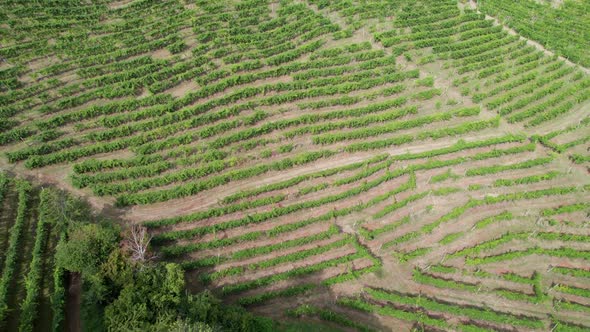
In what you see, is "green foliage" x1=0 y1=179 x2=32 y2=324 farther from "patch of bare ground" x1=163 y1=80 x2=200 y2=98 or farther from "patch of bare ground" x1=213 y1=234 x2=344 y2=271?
"patch of bare ground" x1=163 y1=80 x2=200 y2=98

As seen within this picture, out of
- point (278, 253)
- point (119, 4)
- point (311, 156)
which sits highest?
point (119, 4)

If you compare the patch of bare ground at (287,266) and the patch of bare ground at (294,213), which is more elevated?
the patch of bare ground at (294,213)

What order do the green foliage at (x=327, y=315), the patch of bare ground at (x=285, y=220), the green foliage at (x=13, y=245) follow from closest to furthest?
the green foliage at (x=13, y=245), the green foliage at (x=327, y=315), the patch of bare ground at (x=285, y=220)

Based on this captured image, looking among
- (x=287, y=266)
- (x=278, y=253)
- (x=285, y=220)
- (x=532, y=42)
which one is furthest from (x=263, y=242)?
(x=532, y=42)

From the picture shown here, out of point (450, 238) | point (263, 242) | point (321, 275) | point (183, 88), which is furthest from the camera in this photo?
point (183, 88)

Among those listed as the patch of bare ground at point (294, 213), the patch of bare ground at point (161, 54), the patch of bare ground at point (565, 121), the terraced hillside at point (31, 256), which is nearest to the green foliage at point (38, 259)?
the terraced hillside at point (31, 256)

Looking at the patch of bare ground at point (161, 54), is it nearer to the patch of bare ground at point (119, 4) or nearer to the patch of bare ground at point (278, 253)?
the patch of bare ground at point (119, 4)

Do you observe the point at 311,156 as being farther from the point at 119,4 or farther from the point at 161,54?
the point at 119,4

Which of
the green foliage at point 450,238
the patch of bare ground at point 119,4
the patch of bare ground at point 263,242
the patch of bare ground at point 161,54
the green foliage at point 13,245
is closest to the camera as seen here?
the green foliage at point 13,245
